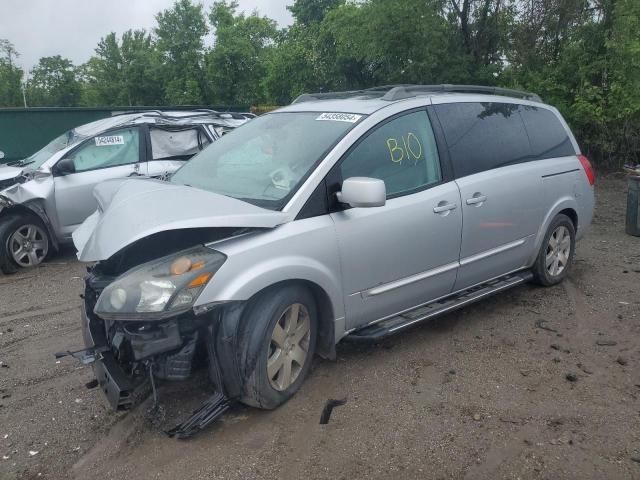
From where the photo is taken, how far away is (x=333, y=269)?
358cm

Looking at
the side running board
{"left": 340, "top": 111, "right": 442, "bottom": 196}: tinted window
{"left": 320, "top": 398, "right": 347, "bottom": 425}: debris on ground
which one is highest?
{"left": 340, "top": 111, "right": 442, "bottom": 196}: tinted window

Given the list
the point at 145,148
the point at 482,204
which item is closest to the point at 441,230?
the point at 482,204

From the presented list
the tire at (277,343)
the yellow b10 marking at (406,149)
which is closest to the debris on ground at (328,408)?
the tire at (277,343)

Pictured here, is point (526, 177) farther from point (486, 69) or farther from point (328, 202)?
point (486, 69)

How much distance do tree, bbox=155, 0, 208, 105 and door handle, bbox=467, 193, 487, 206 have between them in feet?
104

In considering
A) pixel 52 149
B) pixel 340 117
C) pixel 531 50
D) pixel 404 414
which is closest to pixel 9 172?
pixel 52 149

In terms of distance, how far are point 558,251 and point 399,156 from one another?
2332 mm

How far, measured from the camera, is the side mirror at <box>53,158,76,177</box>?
7.28 meters

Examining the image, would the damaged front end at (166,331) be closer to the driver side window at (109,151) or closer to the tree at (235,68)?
the driver side window at (109,151)

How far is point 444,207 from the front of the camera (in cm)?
420

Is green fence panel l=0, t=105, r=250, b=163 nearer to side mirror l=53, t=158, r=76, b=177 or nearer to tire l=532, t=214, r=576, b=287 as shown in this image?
side mirror l=53, t=158, r=76, b=177

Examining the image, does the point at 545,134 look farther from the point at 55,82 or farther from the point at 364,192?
the point at 55,82

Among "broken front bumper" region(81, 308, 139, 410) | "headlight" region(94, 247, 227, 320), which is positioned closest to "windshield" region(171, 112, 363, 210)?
"headlight" region(94, 247, 227, 320)

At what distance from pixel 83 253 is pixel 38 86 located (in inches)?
2112
